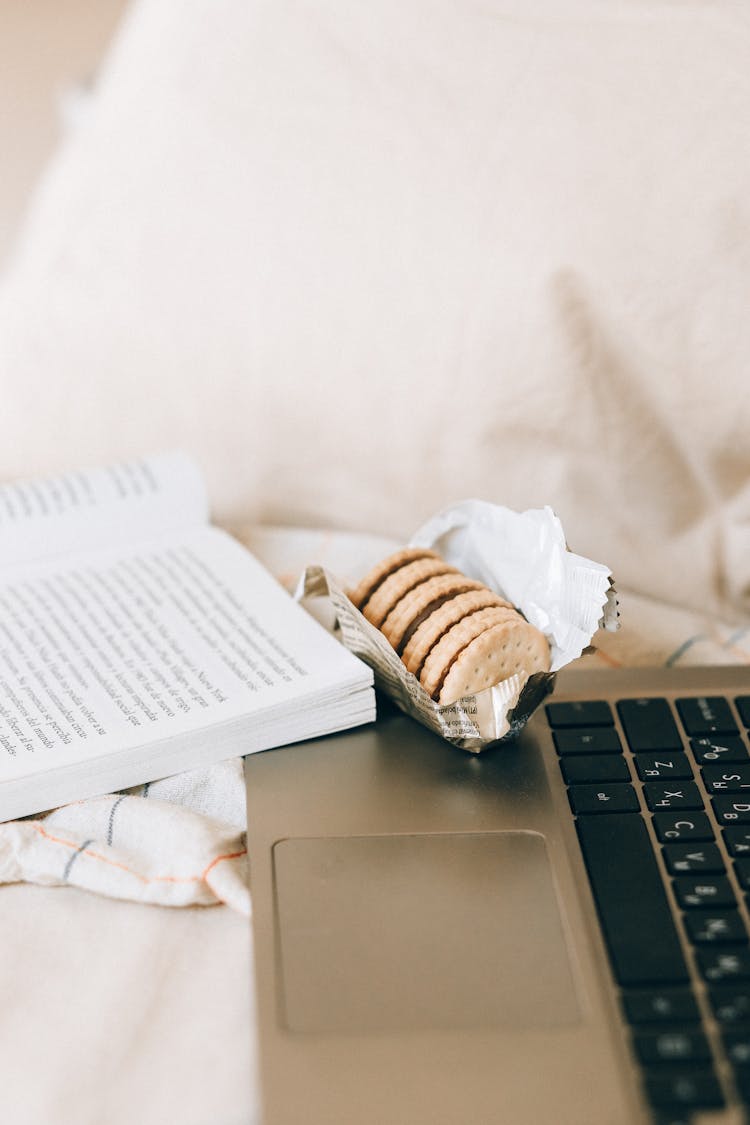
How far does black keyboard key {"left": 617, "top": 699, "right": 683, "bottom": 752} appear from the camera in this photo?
485mm

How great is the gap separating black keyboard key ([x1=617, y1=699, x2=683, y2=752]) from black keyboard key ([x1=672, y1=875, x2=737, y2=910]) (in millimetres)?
81

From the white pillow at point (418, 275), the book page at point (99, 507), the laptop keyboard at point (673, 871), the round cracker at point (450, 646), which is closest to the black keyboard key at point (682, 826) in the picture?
the laptop keyboard at point (673, 871)

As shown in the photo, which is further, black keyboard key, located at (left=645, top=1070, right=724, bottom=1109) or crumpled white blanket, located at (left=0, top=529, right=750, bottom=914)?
crumpled white blanket, located at (left=0, top=529, right=750, bottom=914)

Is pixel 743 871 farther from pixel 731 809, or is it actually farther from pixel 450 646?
pixel 450 646

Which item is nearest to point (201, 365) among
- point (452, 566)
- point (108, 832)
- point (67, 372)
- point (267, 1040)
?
point (67, 372)

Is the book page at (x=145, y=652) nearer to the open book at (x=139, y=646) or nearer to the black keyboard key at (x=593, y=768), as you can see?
the open book at (x=139, y=646)

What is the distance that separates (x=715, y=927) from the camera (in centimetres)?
39

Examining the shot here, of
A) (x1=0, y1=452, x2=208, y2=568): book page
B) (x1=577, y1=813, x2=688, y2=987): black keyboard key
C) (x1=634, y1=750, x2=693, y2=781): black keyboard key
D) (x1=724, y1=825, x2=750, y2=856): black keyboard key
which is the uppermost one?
(x1=724, y1=825, x2=750, y2=856): black keyboard key

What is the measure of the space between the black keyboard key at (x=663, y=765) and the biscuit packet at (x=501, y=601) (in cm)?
5

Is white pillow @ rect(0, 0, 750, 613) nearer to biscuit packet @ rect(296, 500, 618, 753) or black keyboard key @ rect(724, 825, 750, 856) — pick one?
biscuit packet @ rect(296, 500, 618, 753)

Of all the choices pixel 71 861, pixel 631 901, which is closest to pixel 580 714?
pixel 631 901

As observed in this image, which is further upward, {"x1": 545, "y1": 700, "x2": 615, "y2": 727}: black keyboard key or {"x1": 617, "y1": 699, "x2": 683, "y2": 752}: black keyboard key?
{"x1": 617, "y1": 699, "x2": 683, "y2": 752}: black keyboard key

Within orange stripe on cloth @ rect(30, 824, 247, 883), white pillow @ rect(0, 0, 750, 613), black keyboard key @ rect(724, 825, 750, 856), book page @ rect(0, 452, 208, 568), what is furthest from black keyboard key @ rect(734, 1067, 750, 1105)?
book page @ rect(0, 452, 208, 568)

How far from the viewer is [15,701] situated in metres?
0.50
